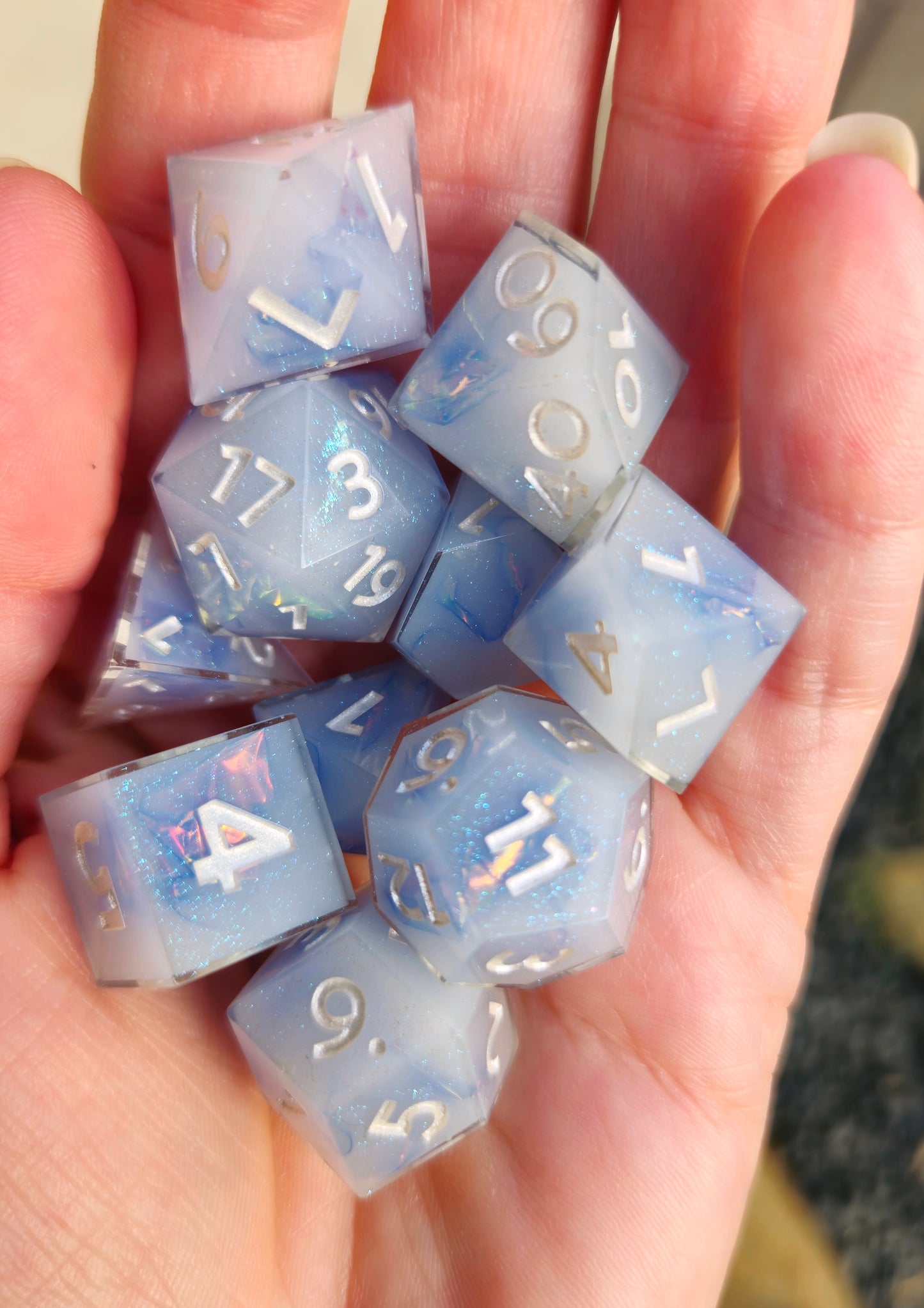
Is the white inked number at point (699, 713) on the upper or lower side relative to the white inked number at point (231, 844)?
upper

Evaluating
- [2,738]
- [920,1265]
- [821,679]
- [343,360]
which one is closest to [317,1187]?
[2,738]

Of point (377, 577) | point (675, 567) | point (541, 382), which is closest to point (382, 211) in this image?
point (541, 382)

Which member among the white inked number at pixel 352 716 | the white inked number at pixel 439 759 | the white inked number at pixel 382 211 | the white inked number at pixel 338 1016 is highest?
the white inked number at pixel 382 211

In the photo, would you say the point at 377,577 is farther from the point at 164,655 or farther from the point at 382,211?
the point at 382,211

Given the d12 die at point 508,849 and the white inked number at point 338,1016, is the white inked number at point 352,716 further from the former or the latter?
the white inked number at point 338,1016

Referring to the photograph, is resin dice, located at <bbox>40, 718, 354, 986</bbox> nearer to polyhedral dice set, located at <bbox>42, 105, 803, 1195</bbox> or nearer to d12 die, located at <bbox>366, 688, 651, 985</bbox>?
polyhedral dice set, located at <bbox>42, 105, 803, 1195</bbox>

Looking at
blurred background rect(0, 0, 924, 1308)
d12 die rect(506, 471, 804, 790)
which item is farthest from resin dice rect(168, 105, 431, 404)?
blurred background rect(0, 0, 924, 1308)

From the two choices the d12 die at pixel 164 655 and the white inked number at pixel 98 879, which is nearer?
the white inked number at pixel 98 879

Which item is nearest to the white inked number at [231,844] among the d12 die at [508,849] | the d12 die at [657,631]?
the d12 die at [508,849]
